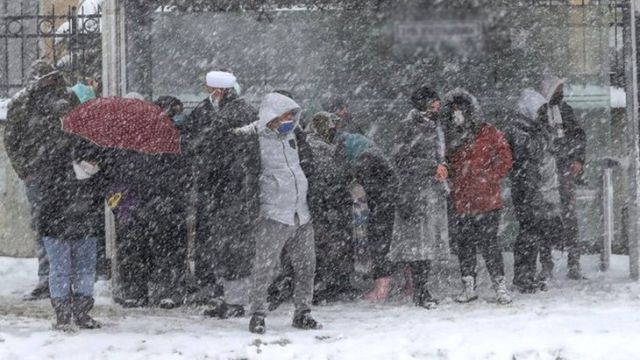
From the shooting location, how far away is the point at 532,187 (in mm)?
A: 9984

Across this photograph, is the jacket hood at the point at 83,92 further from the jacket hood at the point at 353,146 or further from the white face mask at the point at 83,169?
the jacket hood at the point at 353,146

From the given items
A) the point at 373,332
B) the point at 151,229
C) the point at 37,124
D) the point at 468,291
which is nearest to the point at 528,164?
the point at 468,291

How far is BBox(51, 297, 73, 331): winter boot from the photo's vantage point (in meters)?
8.23

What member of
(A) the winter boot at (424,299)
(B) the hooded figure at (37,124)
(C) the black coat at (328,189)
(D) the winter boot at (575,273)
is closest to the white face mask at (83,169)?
(B) the hooded figure at (37,124)

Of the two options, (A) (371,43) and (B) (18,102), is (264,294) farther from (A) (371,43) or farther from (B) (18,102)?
(A) (371,43)

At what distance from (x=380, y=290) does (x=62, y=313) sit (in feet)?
9.70

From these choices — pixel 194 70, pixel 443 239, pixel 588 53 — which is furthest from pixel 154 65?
pixel 588 53

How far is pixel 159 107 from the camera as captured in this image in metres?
9.22

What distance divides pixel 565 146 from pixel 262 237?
3.79m

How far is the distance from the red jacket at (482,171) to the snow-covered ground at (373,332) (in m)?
0.86

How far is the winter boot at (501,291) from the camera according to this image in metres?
9.41

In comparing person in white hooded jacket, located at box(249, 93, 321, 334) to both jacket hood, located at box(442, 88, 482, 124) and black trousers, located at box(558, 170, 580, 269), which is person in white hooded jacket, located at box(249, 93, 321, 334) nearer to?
jacket hood, located at box(442, 88, 482, 124)

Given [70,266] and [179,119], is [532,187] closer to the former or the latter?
[179,119]

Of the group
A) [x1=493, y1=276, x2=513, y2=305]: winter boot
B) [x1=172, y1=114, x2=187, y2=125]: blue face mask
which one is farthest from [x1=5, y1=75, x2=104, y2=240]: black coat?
[x1=493, y1=276, x2=513, y2=305]: winter boot
